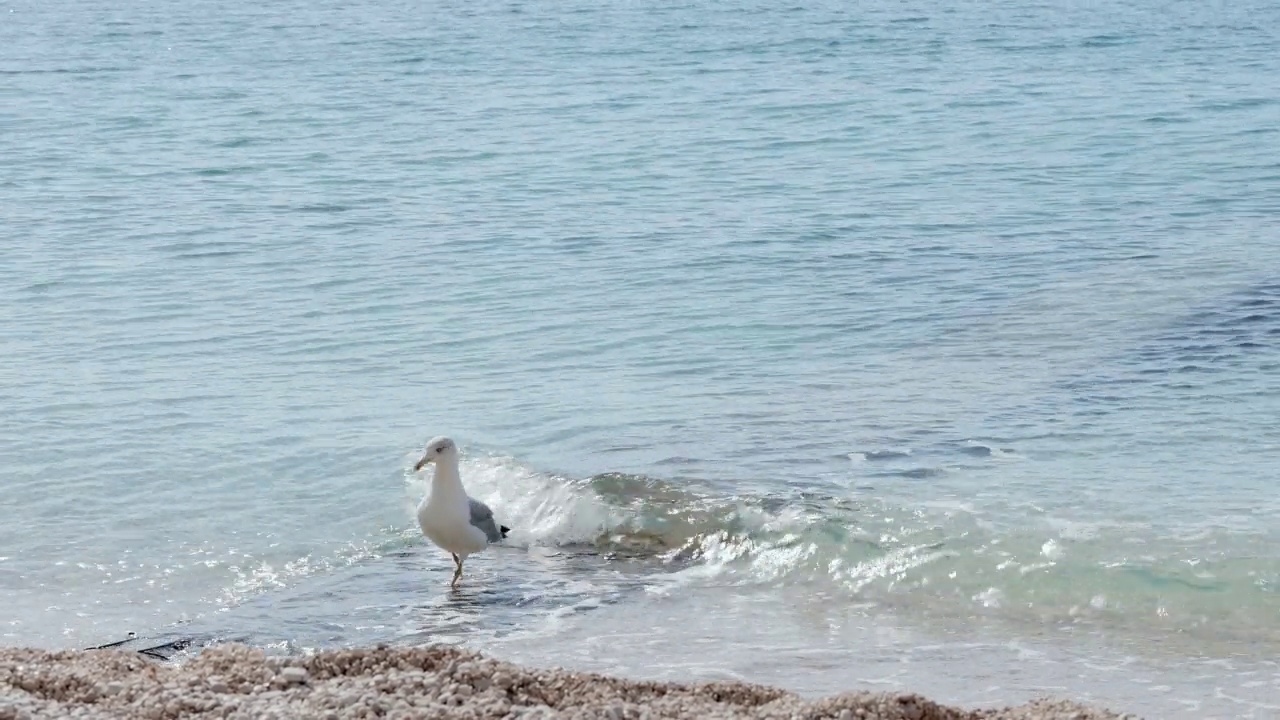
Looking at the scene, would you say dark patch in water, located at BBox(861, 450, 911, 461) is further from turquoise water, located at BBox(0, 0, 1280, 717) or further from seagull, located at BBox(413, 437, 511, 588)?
seagull, located at BBox(413, 437, 511, 588)

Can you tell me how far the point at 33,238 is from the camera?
16625 mm

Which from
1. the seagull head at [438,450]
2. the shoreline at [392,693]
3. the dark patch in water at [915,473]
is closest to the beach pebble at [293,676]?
the shoreline at [392,693]

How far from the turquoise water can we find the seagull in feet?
0.60

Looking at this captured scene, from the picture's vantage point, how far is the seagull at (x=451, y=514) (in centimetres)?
797

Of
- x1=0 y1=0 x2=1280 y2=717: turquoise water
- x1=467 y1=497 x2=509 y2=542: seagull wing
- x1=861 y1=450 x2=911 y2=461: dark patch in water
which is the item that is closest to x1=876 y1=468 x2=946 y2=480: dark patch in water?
x1=0 y1=0 x2=1280 y2=717: turquoise water

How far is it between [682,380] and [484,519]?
10.7 ft

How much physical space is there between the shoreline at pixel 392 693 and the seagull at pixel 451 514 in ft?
6.09

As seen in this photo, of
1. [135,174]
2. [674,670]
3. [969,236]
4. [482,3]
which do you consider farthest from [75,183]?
[482,3]

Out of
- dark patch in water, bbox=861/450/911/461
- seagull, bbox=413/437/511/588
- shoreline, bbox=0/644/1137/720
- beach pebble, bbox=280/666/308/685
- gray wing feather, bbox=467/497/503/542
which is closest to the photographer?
shoreline, bbox=0/644/1137/720

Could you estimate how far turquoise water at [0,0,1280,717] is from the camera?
24.5 ft

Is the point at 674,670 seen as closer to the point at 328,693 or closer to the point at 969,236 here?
the point at 328,693

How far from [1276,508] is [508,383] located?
4866 millimetres

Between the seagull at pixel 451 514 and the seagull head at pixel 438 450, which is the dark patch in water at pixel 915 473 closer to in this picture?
the seagull at pixel 451 514

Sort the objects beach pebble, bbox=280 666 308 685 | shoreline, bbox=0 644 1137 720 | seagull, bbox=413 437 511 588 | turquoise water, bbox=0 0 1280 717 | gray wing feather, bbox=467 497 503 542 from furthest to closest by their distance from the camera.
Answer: gray wing feather, bbox=467 497 503 542 < seagull, bbox=413 437 511 588 < turquoise water, bbox=0 0 1280 717 < beach pebble, bbox=280 666 308 685 < shoreline, bbox=0 644 1137 720
